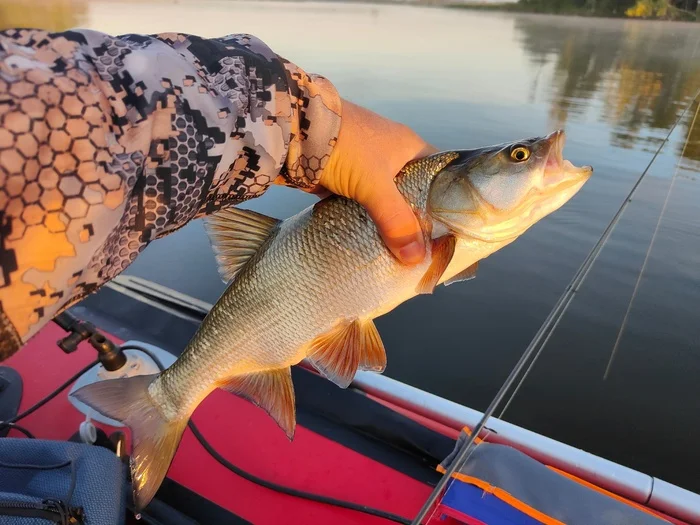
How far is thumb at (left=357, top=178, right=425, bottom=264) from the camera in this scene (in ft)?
4.77

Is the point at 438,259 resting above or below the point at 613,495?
above

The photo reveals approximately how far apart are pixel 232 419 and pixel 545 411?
2.27 m

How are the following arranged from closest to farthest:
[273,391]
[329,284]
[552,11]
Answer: [329,284]
[273,391]
[552,11]

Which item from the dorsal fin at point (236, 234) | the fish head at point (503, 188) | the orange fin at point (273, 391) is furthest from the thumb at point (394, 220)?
the orange fin at point (273, 391)

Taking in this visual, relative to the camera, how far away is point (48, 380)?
7.97ft

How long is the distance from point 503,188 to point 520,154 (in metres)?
0.11

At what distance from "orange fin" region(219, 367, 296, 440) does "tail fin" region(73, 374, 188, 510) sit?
0.22 m

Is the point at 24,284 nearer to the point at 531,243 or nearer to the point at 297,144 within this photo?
the point at 297,144

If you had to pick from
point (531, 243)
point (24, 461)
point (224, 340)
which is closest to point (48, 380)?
point (24, 461)

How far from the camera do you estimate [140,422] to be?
63.8 inches

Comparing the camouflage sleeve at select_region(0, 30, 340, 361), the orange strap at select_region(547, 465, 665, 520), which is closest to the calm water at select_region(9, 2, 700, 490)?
the orange strap at select_region(547, 465, 665, 520)

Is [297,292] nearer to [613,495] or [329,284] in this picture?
[329,284]

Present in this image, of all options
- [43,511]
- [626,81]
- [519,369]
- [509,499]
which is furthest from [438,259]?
[626,81]

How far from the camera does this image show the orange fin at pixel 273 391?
1.68 metres
